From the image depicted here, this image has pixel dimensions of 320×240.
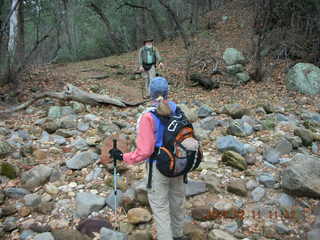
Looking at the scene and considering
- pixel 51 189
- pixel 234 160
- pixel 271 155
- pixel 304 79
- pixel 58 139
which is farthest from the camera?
pixel 304 79

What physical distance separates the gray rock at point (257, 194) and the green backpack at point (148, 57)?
510 centimetres

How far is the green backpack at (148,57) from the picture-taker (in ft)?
28.9

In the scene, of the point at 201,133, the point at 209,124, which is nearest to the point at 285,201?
the point at 201,133

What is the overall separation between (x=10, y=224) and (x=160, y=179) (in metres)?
2.17

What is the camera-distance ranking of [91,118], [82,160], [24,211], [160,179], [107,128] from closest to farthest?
[160,179] → [24,211] → [82,160] → [107,128] → [91,118]

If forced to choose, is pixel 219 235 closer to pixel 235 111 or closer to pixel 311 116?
pixel 235 111

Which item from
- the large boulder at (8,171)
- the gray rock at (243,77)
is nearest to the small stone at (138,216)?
the large boulder at (8,171)

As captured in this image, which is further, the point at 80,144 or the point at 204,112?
the point at 204,112

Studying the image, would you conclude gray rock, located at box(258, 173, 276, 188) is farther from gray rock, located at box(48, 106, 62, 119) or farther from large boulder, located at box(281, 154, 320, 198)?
gray rock, located at box(48, 106, 62, 119)

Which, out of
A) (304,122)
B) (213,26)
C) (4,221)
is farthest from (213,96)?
(213,26)

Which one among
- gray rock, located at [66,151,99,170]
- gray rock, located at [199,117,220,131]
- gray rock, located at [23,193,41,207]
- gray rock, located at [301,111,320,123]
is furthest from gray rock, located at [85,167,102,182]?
gray rock, located at [301,111,320,123]

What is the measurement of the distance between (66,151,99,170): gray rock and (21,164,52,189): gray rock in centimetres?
37

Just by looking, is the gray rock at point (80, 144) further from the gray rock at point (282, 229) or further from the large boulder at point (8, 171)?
the gray rock at point (282, 229)

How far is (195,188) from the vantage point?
4719mm
